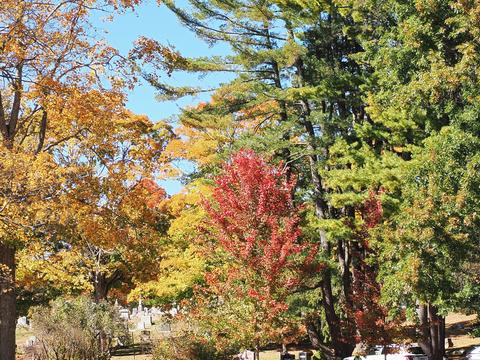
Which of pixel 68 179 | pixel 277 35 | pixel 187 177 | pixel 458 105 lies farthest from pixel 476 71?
pixel 187 177

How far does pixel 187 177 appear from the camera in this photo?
979 inches

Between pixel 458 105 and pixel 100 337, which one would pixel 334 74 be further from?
pixel 100 337

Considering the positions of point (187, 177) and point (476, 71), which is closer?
point (476, 71)

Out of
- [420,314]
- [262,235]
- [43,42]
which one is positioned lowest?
[420,314]

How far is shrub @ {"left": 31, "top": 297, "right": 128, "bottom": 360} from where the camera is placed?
54.7 ft

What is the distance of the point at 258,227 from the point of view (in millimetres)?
14586

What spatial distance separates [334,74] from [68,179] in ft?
32.3

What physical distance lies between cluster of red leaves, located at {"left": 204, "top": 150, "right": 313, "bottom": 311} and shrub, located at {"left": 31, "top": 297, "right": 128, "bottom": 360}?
5.87 m

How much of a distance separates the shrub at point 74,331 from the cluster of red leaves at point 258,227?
5.87m

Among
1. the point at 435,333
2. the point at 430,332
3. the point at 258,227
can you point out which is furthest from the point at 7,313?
the point at 430,332

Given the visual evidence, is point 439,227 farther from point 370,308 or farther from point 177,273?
point 177,273

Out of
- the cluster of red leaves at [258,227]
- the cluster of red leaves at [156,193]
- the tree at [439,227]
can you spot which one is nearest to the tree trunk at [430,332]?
the tree at [439,227]

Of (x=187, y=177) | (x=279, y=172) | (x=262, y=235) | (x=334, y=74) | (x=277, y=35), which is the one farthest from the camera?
(x=187, y=177)

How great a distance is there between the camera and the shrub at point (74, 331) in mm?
16688
